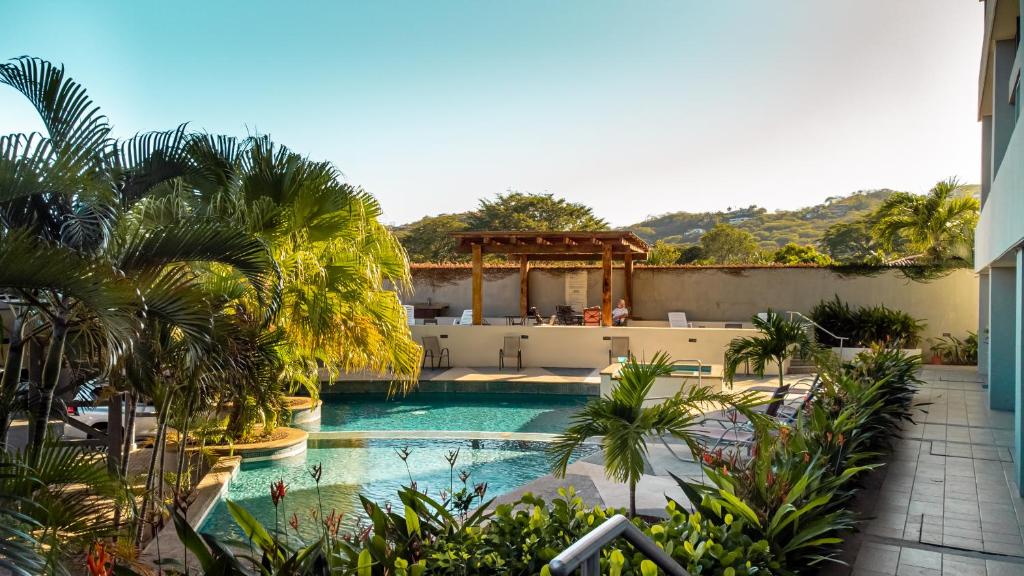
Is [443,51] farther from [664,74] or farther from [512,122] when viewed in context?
[512,122]

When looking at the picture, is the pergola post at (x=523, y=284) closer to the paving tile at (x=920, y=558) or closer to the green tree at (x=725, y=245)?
the paving tile at (x=920, y=558)

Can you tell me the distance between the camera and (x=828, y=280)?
1803cm

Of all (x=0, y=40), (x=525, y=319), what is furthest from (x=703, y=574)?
(x=0, y=40)

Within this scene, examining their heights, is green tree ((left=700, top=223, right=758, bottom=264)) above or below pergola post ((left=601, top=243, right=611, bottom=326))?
above

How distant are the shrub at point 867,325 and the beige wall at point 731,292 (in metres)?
0.57

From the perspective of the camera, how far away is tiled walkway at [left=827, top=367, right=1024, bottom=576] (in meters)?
4.04

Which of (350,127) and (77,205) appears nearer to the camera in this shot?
(77,205)

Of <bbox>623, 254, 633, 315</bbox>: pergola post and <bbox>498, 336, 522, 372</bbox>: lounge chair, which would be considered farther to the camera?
<bbox>623, 254, 633, 315</bbox>: pergola post

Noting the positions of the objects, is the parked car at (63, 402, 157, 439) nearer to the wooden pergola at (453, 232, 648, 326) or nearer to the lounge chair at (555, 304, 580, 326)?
the wooden pergola at (453, 232, 648, 326)

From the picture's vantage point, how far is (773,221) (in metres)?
77.7

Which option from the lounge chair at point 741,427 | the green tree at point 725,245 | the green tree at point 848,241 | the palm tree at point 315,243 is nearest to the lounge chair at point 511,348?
the lounge chair at point 741,427

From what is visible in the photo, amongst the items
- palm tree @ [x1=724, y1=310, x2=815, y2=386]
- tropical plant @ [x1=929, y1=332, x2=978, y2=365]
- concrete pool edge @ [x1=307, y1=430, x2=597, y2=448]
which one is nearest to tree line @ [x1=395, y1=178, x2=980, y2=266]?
tropical plant @ [x1=929, y1=332, x2=978, y2=365]

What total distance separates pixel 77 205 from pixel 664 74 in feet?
75.8

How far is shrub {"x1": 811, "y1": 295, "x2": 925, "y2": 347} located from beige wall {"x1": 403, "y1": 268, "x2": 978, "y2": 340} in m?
0.57
